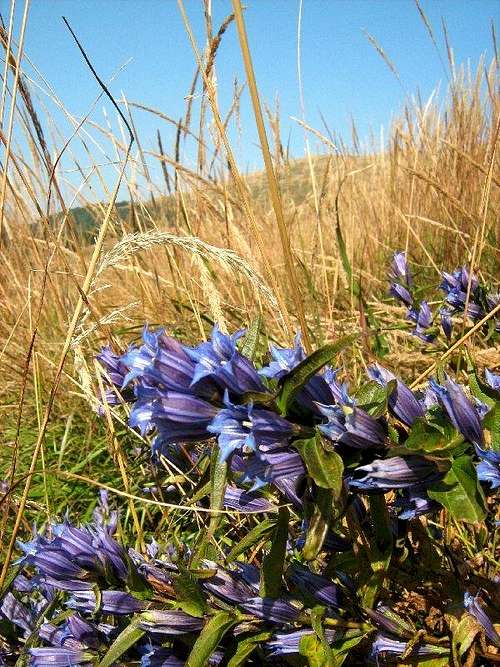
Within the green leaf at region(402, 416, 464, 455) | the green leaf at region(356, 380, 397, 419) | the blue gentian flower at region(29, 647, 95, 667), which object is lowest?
the blue gentian flower at region(29, 647, 95, 667)

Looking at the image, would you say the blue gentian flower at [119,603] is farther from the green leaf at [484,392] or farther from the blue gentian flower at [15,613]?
the green leaf at [484,392]

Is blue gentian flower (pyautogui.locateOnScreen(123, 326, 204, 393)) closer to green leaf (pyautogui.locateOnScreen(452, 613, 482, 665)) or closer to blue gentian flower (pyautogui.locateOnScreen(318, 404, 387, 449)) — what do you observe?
blue gentian flower (pyautogui.locateOnScreen(318, 404, 387, 449))

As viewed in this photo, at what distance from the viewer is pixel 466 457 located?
0.66 metres

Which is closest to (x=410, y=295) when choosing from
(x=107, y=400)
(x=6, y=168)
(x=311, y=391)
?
(x=107, y=400)

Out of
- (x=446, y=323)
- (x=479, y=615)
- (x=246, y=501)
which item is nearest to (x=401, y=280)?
(x=446, y=323)

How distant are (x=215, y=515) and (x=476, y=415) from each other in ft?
1.07

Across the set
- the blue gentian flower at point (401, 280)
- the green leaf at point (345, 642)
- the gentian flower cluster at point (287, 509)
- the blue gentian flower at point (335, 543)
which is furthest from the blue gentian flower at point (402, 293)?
the green leaf at point (345, 642)

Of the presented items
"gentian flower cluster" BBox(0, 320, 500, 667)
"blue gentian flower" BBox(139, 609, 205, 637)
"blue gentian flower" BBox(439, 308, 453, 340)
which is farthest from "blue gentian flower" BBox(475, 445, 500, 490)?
"blue gentian flower" BBox(439, 308, 453, 340)

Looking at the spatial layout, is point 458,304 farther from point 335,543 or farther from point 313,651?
point 313,651

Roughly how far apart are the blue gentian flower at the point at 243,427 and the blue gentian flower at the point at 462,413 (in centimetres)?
19

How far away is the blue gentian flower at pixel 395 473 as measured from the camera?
66cm

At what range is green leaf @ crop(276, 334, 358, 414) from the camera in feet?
2.05

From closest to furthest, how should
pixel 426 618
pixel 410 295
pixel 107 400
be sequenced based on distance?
pixel 426 618 < pixel 107 400 < pixel 410 295

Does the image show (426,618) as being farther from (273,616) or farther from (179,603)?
(179,603)
